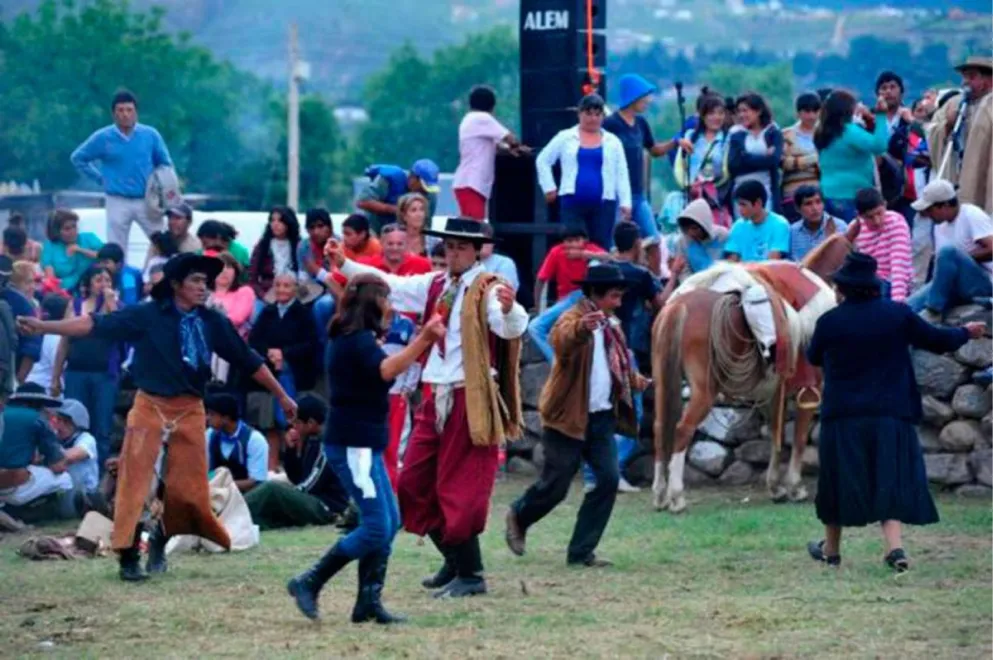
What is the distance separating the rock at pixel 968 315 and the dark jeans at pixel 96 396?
665 centimetres

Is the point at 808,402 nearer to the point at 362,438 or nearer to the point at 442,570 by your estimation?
the point at 442,570

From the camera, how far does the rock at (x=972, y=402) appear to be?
17.2 m

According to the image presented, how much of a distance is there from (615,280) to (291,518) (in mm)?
3719

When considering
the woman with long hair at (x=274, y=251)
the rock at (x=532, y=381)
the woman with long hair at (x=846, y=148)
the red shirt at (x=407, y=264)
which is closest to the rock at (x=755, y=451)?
the rock at (x=532, y=381)

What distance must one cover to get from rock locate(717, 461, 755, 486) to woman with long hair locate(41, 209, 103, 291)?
6.23 m

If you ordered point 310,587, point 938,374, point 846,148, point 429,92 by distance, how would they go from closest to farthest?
1. point 310,587
2. point 938,374
3. point 846,148
4. point 429,92

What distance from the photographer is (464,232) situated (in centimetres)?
1212

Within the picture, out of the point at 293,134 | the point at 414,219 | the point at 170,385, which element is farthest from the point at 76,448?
the point at 293,134

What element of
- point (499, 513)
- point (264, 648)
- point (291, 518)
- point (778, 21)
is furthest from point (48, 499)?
point (778, 21)

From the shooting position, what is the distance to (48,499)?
16812mm

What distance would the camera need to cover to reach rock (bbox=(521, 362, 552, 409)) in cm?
1895

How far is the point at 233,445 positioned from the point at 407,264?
1.83 metres

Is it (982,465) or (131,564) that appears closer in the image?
(131,564)

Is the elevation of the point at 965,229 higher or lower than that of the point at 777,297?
higher
